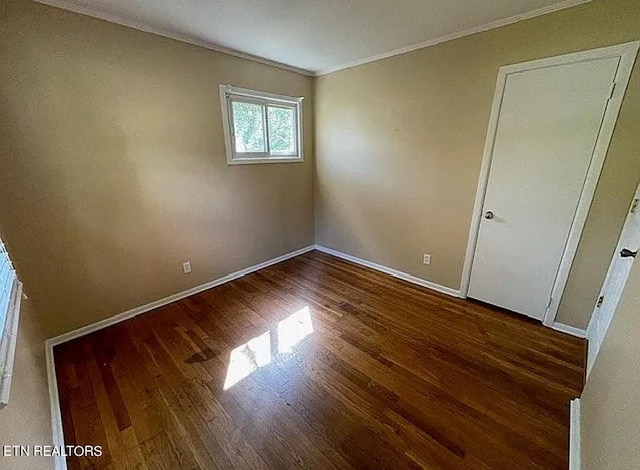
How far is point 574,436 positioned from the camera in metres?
1.39

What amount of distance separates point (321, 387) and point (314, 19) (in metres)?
2.59

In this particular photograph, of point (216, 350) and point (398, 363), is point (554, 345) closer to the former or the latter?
point (398, 363)

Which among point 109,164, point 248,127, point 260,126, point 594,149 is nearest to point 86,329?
point 109,164

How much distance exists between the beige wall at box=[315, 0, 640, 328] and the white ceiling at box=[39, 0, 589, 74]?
0.57 feet

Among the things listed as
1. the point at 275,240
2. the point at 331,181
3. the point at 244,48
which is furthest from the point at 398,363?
the point at 244,48

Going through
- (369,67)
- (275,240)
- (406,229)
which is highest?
(369,67)

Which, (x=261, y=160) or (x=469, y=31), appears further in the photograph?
(x=261, y=160)

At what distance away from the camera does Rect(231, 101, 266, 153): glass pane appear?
2.88 metres

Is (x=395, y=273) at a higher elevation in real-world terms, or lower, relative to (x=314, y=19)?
lower

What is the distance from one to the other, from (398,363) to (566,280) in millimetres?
1526

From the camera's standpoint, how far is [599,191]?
190cm

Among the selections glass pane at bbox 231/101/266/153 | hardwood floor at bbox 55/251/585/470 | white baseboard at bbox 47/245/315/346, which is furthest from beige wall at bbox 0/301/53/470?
glass pane at bbox 231/101/266/153

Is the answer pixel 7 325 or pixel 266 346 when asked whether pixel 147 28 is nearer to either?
pixel 7 325

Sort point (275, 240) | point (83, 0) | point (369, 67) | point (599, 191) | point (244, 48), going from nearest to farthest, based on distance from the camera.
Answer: point (83, 0) → point (599, 191) → point (244, 48) → point (369, 67) → point (275, 240)
